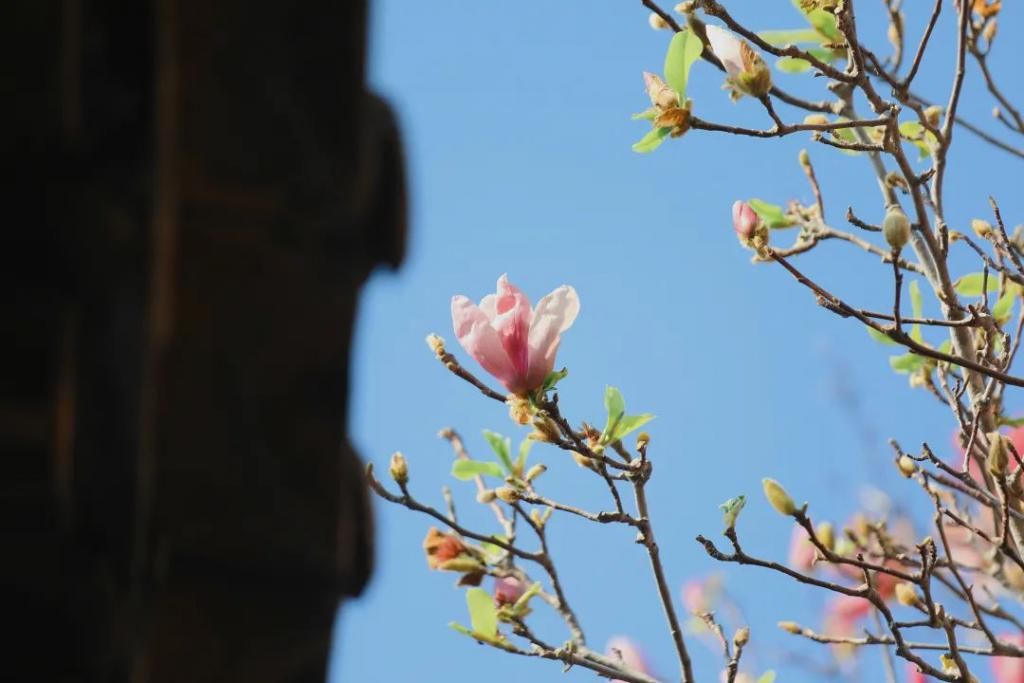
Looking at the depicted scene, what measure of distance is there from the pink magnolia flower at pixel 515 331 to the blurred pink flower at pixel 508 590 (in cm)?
29

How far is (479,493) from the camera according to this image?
1.47m

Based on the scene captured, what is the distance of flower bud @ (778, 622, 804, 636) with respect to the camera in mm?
1354

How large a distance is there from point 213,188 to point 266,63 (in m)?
0.07

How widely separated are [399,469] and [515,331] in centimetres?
25

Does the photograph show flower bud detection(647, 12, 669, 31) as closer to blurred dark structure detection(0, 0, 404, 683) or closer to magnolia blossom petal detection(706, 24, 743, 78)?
magnolia blossom petal detection(706, 24, 743, 78)

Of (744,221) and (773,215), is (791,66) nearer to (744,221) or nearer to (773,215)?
(773,215)

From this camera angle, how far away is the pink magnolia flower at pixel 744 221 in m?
1.26

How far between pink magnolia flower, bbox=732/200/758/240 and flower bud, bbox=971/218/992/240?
0.37 meters

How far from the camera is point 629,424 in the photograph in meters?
1.33

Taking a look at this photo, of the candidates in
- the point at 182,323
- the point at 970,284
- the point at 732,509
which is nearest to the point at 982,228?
the point at 970,284

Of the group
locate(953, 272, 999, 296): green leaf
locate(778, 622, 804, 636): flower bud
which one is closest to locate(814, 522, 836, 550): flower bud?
locate(778, 622, 804, 636): flower bud

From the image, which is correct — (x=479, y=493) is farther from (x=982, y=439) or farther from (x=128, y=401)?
(x=128, y=401)

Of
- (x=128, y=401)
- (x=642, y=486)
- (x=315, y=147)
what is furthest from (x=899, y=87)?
(x=128, y=401)

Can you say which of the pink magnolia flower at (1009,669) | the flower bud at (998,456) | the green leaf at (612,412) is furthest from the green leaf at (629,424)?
the pink magnolia flower at (1009,669)
